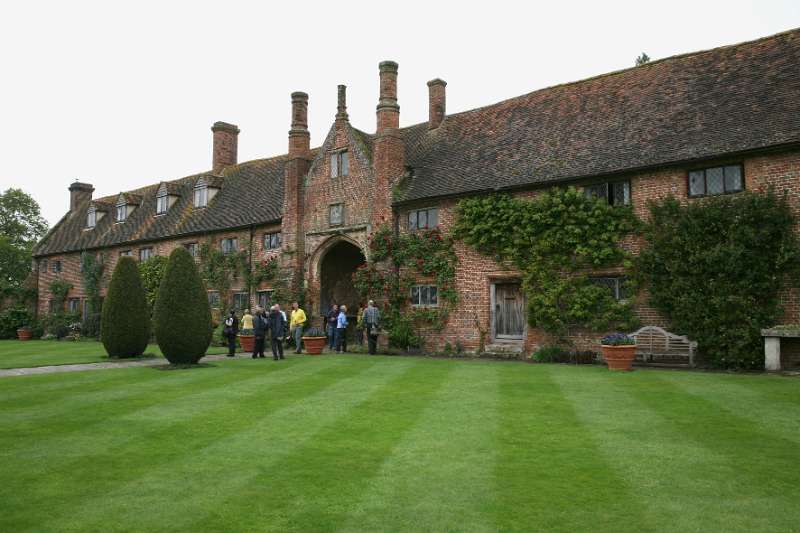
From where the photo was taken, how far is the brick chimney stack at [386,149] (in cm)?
2252

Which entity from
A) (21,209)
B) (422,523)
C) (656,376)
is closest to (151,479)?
(422,523)

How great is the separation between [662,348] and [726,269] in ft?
8.38

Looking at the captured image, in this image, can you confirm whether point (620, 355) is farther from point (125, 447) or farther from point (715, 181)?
point (125, 447)

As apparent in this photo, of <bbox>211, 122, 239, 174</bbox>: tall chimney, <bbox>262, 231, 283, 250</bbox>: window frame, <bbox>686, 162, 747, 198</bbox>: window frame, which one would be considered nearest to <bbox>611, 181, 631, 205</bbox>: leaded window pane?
<bbox>686, 162, 747, 198</bbox>: window frame

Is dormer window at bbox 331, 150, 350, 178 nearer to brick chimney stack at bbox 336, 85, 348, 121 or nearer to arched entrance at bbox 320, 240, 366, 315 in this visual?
brick chimney stack at bbox 336, 85, 348, 121

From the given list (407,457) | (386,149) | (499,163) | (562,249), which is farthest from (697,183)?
(407,457)

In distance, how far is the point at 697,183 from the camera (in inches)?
635

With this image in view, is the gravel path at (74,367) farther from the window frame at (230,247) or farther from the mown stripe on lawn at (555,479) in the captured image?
the mown stripe on lawn at (555,479)

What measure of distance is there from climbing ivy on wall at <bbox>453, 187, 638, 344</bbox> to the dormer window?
7014 millimetres

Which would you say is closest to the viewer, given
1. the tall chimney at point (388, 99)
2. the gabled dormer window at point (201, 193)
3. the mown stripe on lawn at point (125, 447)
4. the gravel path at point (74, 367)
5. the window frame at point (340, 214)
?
the mown stripe on lawn at point (125, 447)

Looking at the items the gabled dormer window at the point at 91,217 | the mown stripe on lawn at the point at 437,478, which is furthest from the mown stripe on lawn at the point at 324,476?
the gabled dormer window at the point at 91,217

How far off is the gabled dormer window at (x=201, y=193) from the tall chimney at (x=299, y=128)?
29.1 ft

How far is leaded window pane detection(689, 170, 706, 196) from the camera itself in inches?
632

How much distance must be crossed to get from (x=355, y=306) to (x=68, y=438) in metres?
18.6
